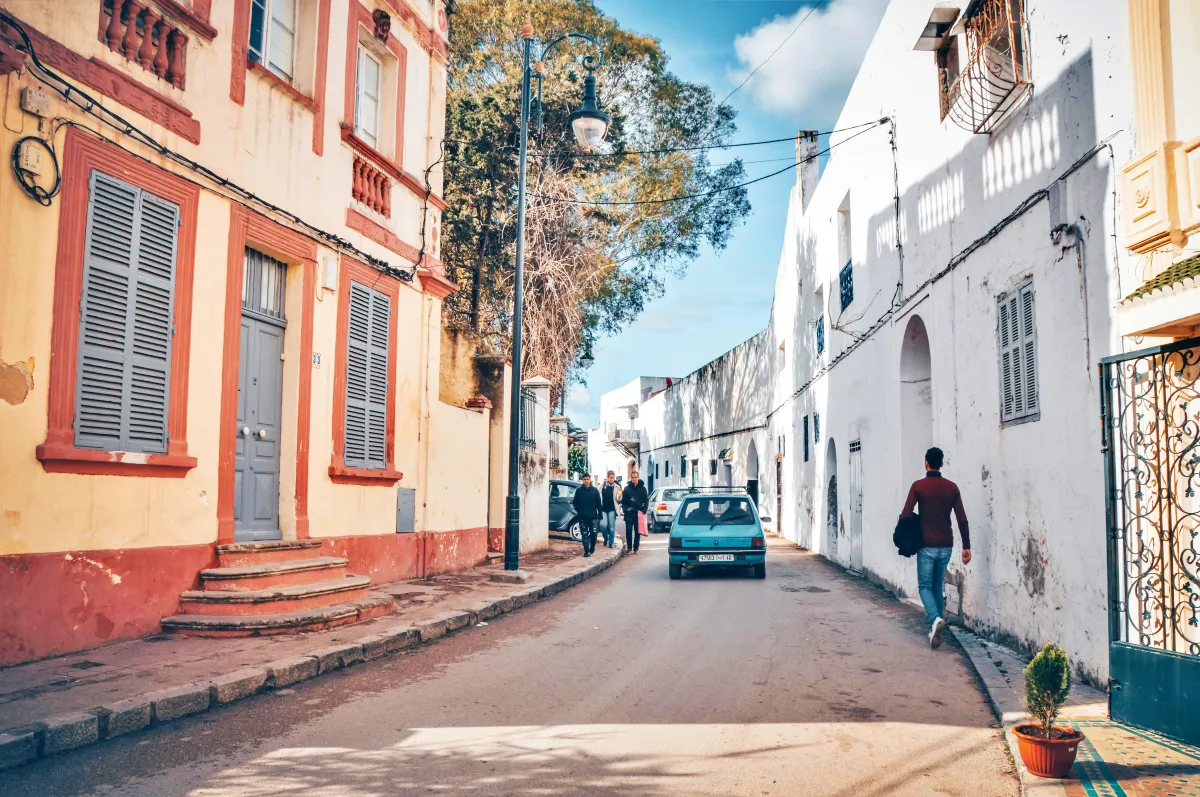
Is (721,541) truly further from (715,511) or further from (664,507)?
(664,507)

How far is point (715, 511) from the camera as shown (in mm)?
16125

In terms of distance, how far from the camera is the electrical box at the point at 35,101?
6.99 m

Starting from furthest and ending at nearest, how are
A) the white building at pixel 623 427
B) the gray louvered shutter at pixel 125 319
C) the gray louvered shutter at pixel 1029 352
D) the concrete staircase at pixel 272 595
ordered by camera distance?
the white building at pixel 623 427 < the concrete staircase at pixel 272 595 < the gray louvered shutter at pixel 1029 352 < the gray louvered shutter at pixel 125 319

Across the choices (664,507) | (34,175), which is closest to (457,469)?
(34,175)

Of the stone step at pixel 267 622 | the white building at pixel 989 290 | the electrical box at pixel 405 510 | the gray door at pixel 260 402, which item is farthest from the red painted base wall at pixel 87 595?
the white building at pixel 989 290

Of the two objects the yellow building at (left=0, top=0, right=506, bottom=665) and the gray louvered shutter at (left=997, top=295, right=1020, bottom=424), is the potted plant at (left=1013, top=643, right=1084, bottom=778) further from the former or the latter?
the yellow building at (left=0, top=0, right=506, bottom=665)

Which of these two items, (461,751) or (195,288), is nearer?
(461,751)

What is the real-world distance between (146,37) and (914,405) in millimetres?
10000

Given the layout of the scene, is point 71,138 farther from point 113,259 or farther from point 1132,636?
point 1132,636

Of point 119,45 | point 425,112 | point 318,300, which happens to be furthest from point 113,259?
point 425,112

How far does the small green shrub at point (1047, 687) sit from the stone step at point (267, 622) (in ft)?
20.7

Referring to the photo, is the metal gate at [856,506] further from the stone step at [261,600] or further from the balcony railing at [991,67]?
the stone step at [261,600]

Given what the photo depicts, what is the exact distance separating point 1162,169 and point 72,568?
822cm

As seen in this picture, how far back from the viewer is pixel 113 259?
312 inches
